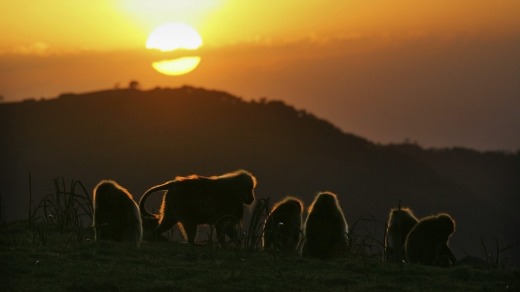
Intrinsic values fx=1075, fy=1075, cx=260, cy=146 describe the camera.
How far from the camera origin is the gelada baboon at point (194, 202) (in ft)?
41.4

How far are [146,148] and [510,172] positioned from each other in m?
37.6

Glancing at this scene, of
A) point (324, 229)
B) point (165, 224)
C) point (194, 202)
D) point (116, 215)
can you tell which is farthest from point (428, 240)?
point (116, 215)

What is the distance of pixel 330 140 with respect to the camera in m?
73.4

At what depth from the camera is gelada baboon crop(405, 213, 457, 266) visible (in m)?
12.3

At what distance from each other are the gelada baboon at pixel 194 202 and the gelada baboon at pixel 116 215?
1.54m

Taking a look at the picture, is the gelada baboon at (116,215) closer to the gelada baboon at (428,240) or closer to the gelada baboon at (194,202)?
the gelada baboon at (194,202)

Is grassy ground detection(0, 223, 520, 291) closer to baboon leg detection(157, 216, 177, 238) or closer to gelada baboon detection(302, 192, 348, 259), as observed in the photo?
gelada baboon detection(302, 192, 348, 259)

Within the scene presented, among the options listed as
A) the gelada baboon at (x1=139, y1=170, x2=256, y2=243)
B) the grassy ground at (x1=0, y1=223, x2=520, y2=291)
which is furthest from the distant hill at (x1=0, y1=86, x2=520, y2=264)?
the grassy ground at (x1=0, y1=223, x2=520, y2=291)

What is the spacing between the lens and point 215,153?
6238 cm

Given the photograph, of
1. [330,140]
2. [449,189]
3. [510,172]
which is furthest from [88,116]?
[510,172]

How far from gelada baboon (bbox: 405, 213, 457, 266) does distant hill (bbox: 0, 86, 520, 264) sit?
40089 mm

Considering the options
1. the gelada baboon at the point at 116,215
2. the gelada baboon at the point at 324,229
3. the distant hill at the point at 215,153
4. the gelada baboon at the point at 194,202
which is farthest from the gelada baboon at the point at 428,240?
the distant hill at the point at 215,153

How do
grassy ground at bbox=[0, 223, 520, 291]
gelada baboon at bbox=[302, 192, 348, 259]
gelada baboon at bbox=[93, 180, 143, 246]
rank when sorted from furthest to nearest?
1. gelada baboon at bbox=[302, 192, 348, 259]
2. gelada baboon at bbox=[93, 180, 143, 246]
3. grassy ground at bbox=[0, 223, 520, 291]

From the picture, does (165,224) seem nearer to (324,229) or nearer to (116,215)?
(116,215)
